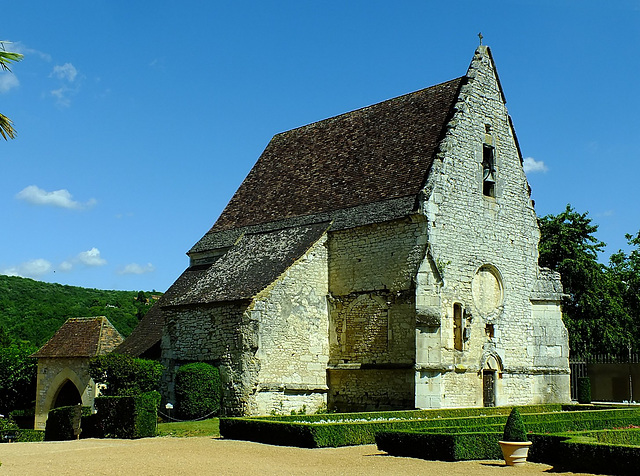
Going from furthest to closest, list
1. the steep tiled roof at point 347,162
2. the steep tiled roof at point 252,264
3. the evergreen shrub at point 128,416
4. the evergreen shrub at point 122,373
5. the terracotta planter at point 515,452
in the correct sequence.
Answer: the steep tiled roof at point 347,162 → the steep tiled roof at point 252,264 → the evergreen shrub at point 122,373 → the evergreen shrub at point 128,416 → the terracotta planter at point 515,452

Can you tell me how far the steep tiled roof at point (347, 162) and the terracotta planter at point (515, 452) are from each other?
10.4 m

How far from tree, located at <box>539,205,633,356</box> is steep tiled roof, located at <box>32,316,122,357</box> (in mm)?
23119

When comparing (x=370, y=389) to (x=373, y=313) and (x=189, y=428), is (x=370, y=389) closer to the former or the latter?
(x=373, y=313)

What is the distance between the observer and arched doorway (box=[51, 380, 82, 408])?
30.2 m

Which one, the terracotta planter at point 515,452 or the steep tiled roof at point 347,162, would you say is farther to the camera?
the steep tiled roof at point 347,162

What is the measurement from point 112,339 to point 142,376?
915 cm

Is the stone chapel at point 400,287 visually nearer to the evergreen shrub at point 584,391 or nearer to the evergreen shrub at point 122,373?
the evergreen shrub at point 122,373

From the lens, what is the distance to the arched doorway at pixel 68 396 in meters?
30.2

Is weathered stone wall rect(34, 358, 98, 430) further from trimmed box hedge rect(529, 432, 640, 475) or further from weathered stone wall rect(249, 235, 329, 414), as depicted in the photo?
trimmed box hedge rect(529, 432, 640, 475)

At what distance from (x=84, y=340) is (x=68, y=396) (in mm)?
2792

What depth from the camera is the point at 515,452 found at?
13.0 metres

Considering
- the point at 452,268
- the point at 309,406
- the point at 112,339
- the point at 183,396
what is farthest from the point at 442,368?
the point at 112,339

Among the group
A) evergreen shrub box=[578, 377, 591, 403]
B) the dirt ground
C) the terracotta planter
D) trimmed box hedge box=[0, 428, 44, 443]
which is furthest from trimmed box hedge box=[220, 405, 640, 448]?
trimmed box hedge box=[0, 428, 44, 443]

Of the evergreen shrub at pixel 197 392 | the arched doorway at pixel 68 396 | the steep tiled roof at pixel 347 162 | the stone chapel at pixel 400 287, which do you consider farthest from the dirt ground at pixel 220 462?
the arched doorway at pixel 68 396
